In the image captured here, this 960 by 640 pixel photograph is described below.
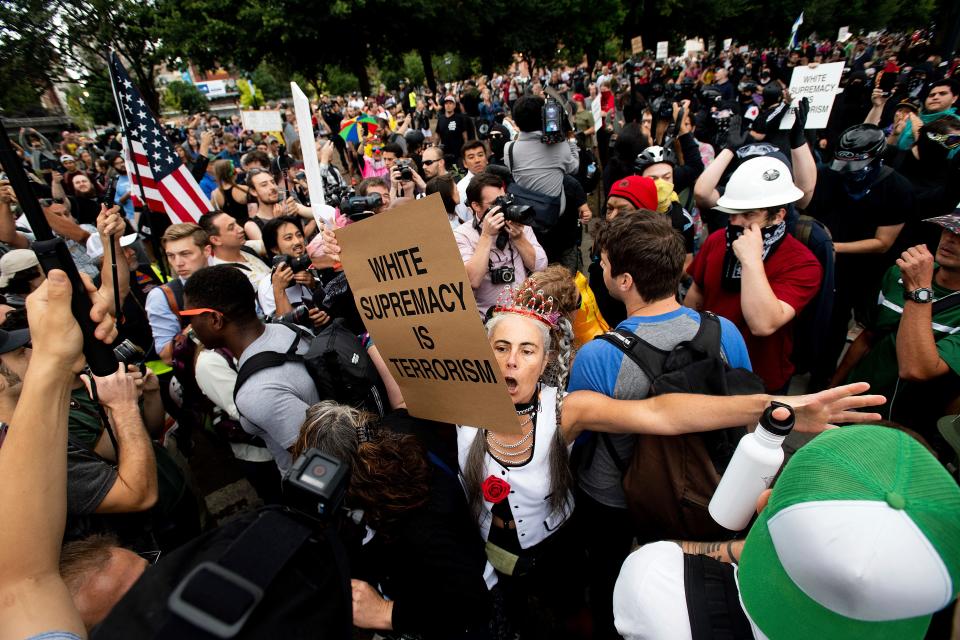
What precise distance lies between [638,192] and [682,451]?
2.07m

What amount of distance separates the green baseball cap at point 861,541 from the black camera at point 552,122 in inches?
141

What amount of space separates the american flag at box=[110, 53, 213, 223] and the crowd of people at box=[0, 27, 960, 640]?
0.63 metres

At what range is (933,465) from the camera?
809 millimetres

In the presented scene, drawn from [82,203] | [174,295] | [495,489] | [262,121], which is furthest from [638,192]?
[262,121]

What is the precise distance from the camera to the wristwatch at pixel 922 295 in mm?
2021

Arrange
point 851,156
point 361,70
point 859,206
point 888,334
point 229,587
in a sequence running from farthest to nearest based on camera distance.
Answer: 1. point 361,70
2. point 859,206
3. point 851,156
4. point 888,334
5. point 229,587

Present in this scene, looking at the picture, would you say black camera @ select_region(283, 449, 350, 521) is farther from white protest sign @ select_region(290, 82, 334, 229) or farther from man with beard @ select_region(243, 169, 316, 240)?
man with beard @ select_region(243, 169, 316, 240)

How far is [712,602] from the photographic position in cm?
109

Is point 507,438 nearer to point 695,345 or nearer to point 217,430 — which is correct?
point 695,345

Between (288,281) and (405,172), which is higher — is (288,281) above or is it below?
below

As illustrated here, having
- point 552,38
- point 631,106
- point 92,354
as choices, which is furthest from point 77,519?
point 552,38

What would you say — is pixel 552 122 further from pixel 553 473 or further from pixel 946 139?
pixel 553 473

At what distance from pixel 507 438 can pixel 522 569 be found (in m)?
0.53

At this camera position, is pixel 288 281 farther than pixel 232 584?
Yes
